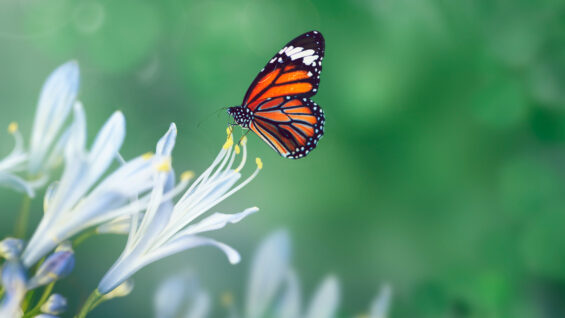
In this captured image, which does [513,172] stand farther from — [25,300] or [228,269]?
[25,300]

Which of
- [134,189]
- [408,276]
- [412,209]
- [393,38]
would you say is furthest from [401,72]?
[134,189]

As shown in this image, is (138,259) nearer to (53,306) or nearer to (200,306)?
(53,306)

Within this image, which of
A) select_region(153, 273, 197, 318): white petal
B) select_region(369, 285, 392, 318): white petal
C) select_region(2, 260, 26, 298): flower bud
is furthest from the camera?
select_region(369, 285, 392, 318): white petal

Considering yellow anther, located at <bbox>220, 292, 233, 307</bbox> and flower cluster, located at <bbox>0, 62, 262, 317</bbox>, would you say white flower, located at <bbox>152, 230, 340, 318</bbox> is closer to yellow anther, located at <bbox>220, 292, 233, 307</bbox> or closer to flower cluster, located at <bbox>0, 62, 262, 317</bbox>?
yellow anther, located at <bbox>220, 292, 233, 307</bbox>

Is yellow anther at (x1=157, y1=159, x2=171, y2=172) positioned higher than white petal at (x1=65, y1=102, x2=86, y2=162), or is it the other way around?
white petal at (x1=65, y1=102, x2=86, y2=162)

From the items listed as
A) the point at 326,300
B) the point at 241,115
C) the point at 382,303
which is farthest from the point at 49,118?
the point at 382,303

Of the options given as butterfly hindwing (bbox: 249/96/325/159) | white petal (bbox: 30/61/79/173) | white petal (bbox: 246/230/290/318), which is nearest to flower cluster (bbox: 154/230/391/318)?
white petal (bbox: 246/230/290/318)

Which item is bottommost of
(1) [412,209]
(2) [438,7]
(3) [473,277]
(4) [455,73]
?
(3) [473,277]
